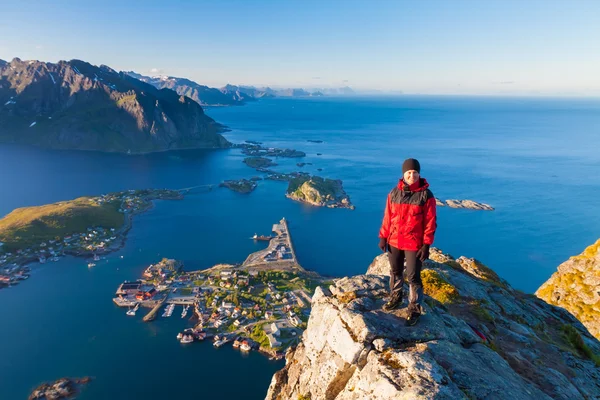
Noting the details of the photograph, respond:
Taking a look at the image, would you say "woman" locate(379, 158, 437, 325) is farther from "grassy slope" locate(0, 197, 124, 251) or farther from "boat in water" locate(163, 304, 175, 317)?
"grassy slope" locate(0, 197, 124, 251)

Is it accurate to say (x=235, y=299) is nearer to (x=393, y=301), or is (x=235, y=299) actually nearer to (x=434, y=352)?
(x=393, y=301)


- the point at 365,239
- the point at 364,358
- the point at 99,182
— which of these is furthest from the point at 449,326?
the point at 99,182

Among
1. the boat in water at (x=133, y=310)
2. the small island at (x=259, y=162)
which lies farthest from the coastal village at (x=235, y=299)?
the small island at (x=259, y=162)

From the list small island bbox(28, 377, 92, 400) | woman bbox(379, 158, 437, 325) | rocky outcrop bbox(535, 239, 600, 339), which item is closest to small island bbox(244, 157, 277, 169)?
small island bbox(28, 377, 92, 400)

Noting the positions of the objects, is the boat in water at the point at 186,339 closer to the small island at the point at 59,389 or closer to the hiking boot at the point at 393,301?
the small island at the point at 59,389

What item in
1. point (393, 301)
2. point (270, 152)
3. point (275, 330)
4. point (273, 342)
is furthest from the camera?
point (270, 152)

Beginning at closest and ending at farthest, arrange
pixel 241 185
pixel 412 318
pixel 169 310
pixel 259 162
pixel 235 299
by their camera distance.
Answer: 1. pixel 412 318
2. pixel 169 310
3. pixel 235 299
4. pixel 241 185
5. pixel 259 162

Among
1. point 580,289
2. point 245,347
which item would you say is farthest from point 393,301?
point 245,347
